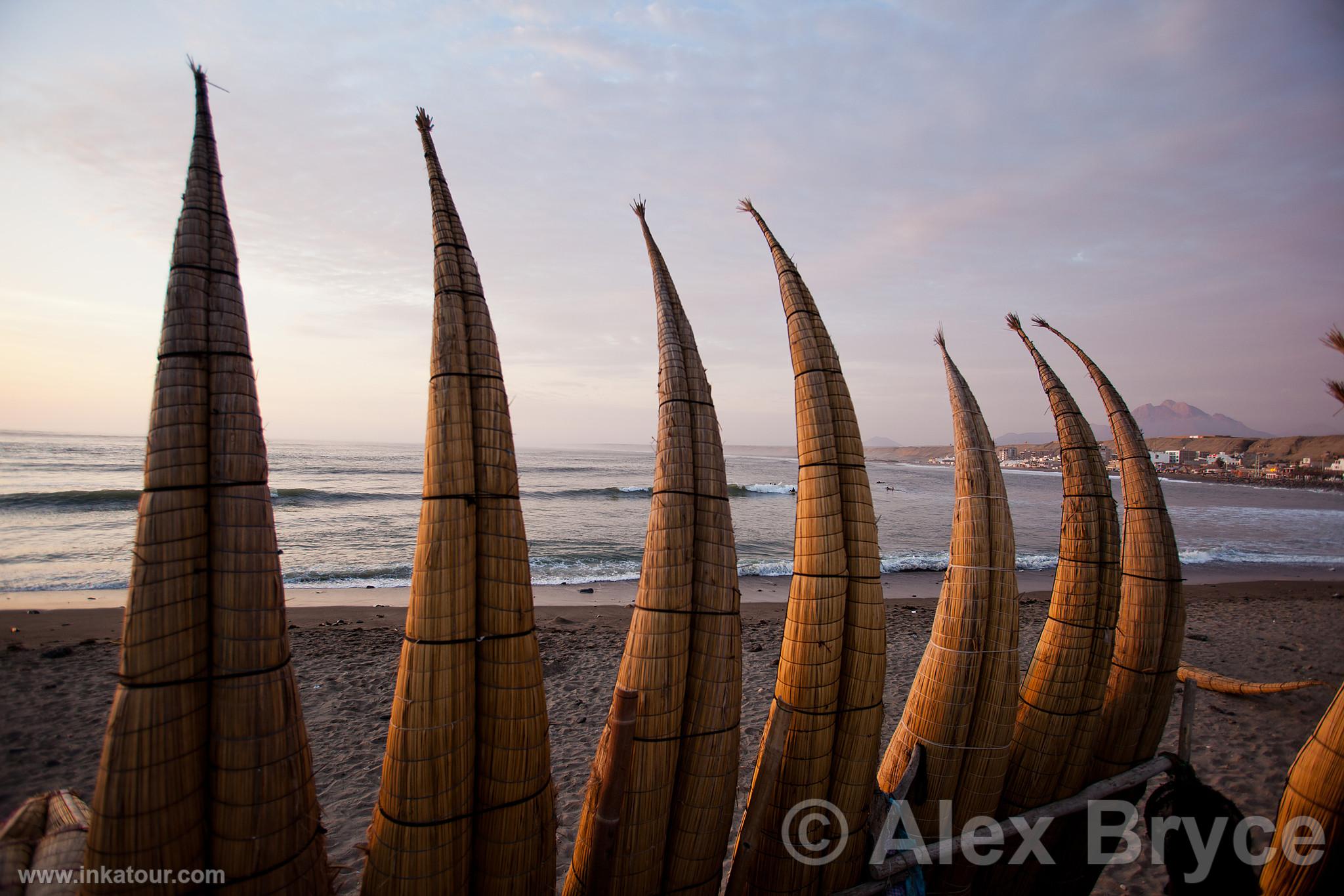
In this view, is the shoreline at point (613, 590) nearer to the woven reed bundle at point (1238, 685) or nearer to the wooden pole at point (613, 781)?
the woven reed bundle at point (1238, 685)

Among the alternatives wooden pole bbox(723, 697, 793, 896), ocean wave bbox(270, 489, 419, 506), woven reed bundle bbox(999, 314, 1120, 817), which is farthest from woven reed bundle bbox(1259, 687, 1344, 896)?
ocean wave bbox(270, 489, 419, 506)

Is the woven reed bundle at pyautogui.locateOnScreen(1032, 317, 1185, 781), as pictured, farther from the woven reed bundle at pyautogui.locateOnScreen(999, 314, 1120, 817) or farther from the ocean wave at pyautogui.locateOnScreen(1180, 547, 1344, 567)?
the ocean wave at pyautogui.locateOnScreen(1180, 547, 1344, 567)

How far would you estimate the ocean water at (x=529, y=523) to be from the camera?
13727 mm

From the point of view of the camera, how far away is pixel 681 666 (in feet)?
7.45

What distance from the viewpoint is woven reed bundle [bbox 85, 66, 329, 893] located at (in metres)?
1.52

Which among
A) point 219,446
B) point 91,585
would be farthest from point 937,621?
point 91,585

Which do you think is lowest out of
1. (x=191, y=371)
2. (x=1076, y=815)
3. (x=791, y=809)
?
(x=1076, y=815)

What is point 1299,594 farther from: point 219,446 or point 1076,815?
point 219,446

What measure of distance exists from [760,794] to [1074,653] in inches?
80.5

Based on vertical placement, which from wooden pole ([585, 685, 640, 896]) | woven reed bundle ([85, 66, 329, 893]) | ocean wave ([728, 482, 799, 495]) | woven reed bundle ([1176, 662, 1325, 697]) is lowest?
woven reed bundle ([1176, 662, 1325, 697])

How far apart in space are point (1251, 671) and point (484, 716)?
11.1m

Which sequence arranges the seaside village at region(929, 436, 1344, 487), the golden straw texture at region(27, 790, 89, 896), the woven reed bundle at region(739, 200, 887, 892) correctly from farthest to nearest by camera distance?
the seaside village at region(929, 436, 1344, 487), the woven reed bundle at region(739, 200, 887, 892), the golden straw texture at region(27, 790, 89, 896)

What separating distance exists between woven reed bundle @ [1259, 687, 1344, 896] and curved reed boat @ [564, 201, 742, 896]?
2361 millimetres

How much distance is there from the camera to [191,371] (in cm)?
164
